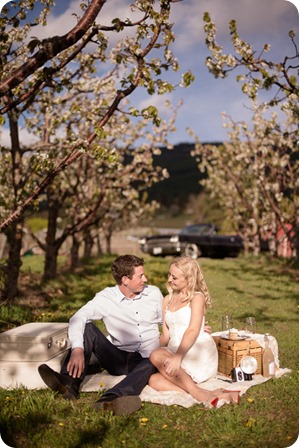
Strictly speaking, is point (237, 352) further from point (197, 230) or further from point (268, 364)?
point (197, 230)

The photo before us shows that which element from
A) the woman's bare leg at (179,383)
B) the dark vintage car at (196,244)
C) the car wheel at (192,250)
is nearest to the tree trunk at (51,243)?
the woman's bare leg at (179,383)

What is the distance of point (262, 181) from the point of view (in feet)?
57.6

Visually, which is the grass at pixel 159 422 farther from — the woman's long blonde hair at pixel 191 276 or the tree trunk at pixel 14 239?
the tree trunk at pixel 14 239

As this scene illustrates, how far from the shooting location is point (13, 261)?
35.4ft

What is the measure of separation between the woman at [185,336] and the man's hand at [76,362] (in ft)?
2.29

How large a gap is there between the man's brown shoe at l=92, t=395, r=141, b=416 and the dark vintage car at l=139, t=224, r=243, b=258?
16557 mm

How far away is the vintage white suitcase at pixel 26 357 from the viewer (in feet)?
19.4

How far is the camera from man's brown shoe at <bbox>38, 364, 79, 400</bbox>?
214 inches

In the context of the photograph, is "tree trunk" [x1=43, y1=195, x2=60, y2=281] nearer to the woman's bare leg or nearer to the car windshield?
the woman's bare leg

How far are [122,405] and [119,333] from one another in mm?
1070

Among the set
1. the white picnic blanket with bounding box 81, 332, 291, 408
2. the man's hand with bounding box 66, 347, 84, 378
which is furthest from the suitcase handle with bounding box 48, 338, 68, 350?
the man's hand with bounding box 66, 347, 84, 378

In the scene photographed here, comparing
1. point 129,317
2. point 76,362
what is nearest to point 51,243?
point 129,317

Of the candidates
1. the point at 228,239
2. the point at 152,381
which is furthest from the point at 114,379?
the point at 228,239

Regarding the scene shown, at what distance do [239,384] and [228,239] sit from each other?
1658 centimetres
